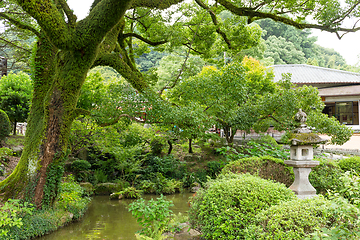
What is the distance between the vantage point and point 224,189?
456 centimetres

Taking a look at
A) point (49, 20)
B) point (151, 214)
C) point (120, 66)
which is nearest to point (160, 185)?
→ point (120, 66)

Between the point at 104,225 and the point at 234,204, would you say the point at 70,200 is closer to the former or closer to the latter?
the point at 104,225

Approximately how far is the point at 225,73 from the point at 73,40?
19.9 feet

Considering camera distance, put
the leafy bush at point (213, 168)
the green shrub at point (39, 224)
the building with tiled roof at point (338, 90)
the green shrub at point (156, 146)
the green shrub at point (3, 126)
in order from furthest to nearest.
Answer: the building with tiled roof at point (338, 90) → the green shrub at point (156, 146) → the leafy bush at point (213, 168) → the green shrub at point (3, 126) → the green shrub at point (39, 224)

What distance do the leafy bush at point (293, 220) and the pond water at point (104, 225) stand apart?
3.58m

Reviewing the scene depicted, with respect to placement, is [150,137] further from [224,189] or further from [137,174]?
[224,189]

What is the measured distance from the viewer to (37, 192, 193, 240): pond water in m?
6.21

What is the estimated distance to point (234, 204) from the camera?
433 centimetres

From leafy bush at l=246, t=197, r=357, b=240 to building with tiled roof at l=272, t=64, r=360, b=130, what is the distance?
1855 cm

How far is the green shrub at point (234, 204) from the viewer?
13.4ft

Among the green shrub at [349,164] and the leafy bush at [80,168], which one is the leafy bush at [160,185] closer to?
the leafy bush at [80,168]

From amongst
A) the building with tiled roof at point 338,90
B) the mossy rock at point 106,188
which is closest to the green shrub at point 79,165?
the mossy rock at point 106,188

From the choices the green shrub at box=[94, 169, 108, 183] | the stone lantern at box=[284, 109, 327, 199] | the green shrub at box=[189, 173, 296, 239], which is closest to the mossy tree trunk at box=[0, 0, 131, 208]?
the green shrub at box=[189, 173, 296, 239]

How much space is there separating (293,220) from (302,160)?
3.11 m
